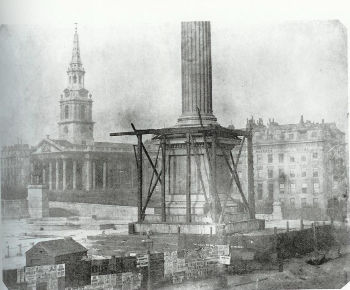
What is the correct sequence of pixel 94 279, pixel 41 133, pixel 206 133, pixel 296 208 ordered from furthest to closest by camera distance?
pixel 296 208 → pixel 206 133 → pixel 41 133 → pixel 94 279

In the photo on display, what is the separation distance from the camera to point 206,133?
14594 millimetres

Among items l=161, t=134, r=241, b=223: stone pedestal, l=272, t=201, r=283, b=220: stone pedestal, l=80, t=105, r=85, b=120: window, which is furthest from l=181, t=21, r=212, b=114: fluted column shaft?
l=272, t=201, r=283, b=220: stone pedestal

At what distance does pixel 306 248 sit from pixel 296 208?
160cm

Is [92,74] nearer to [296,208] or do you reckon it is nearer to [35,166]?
[35,166]

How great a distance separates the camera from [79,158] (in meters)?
15.4

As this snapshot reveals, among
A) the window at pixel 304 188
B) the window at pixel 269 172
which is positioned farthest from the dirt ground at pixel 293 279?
the window at pixel 269 172

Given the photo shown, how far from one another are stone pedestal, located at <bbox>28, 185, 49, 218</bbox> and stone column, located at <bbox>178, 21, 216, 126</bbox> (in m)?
2.78

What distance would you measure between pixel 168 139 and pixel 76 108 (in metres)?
1.97

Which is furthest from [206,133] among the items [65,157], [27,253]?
[27,253]

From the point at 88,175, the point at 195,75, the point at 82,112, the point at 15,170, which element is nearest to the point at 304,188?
the point at 195,75

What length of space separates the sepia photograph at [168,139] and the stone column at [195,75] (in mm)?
26

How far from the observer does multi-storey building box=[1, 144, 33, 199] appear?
13094 millimetres

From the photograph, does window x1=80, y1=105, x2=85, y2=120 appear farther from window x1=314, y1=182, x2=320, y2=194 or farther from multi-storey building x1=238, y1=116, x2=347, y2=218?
window x1=314, y1=182, x2=320, y2=194

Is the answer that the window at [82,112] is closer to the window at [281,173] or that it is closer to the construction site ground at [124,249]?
the construction site ground at [124,249]
